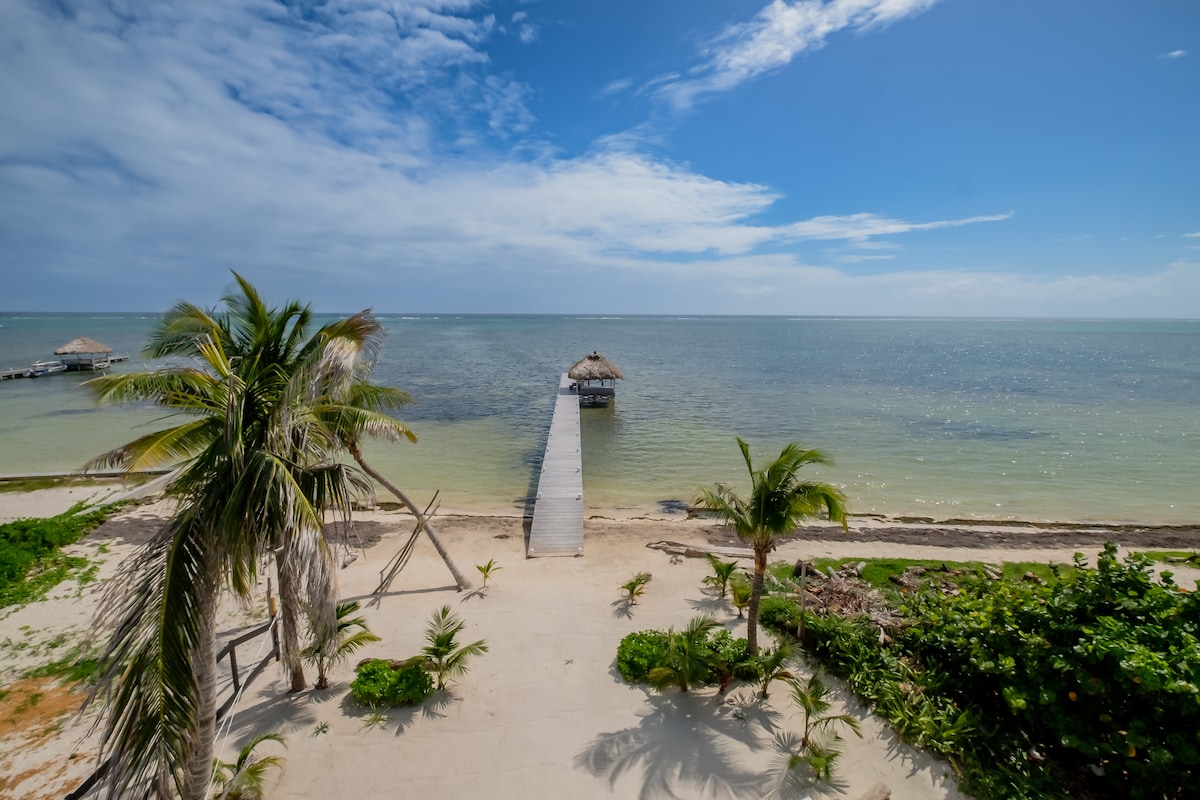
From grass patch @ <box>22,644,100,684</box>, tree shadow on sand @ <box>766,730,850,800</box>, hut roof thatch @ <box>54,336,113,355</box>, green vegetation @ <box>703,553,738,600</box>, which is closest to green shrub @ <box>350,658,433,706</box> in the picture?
grass patch @ <box>22,644,100,684</box>

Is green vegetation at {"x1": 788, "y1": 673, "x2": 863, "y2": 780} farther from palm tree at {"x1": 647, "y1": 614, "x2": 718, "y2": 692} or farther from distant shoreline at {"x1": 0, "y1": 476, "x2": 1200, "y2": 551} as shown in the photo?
distant shoreline at {"x1": 0, "y1": 476, "x2": 1200, "y2": 551}

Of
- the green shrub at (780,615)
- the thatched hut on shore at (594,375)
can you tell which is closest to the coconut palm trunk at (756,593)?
the green shrub at (780,615)

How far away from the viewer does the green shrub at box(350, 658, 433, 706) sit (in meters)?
6.99

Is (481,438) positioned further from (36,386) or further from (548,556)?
(36,386)

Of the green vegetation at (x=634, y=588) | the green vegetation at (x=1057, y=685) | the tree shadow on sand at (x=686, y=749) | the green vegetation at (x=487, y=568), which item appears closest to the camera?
the green vegetation at (x=1057, y=685)

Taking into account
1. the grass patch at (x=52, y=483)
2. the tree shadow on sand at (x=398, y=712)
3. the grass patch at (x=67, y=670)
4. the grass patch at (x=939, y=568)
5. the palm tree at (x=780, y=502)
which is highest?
the palm tree at (x=780, y=502)

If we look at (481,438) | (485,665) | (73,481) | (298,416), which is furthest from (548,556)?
(73,481)

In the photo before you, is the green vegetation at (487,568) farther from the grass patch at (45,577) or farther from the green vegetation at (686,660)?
the grass patch at (45,577)

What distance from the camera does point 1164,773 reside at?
5.14m

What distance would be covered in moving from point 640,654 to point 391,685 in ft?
11.5

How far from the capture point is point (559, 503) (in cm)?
1454

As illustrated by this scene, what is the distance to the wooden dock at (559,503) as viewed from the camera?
12445mm

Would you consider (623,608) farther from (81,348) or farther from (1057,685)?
(81,348)

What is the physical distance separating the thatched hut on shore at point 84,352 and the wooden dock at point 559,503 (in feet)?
138
